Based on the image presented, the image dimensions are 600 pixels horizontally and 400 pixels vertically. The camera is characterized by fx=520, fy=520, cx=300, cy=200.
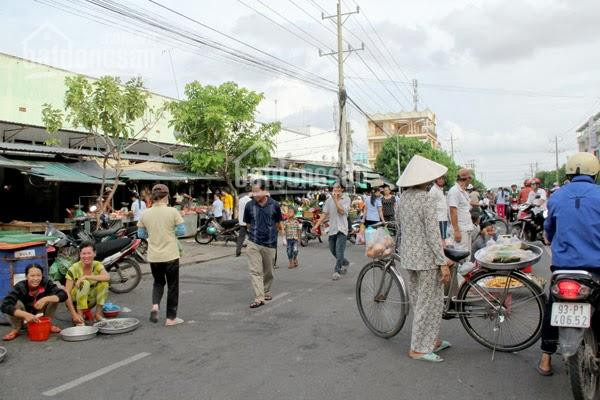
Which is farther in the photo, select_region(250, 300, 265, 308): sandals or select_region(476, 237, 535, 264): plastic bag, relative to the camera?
select_region(250, 300, 265, 308): sandals

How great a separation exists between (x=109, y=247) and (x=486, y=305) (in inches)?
227

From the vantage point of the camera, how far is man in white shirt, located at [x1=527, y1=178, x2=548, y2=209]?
13323mm

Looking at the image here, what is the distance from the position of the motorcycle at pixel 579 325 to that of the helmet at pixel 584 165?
0.78 metres

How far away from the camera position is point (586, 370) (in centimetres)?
361

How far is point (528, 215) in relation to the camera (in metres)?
13.6

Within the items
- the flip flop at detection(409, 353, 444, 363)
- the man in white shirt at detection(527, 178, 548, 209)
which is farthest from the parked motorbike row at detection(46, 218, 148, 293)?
the man in white shirt at detection(527, 178, 548, 209)

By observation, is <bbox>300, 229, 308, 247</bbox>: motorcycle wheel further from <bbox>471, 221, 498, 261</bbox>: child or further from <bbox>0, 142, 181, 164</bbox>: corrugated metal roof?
<bbox>471, 221, 498, 261</bbox>: child

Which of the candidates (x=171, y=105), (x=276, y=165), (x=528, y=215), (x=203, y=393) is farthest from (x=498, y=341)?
(x=276, y=165)

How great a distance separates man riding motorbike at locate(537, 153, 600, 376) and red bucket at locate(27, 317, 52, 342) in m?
5.10

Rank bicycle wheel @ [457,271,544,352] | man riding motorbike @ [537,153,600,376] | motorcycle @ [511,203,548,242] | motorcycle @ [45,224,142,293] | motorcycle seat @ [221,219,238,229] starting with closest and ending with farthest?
man riding motorbike @ [537,153,600,376], bicycle wheel @ [457,271,544,352], motorcycle @ [45,224,142,293], motorcycle @ [511,203,548,242], motorcycle seat @ [221,219,238,229]

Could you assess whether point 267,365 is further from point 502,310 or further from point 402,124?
point 402,124

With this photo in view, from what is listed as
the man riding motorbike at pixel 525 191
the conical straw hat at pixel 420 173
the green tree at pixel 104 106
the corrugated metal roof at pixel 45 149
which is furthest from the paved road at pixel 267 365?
the man riding motorbike at pixel 525 191

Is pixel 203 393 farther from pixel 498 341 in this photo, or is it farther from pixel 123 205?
pixel 123 205

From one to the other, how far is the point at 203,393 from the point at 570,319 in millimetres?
2749
